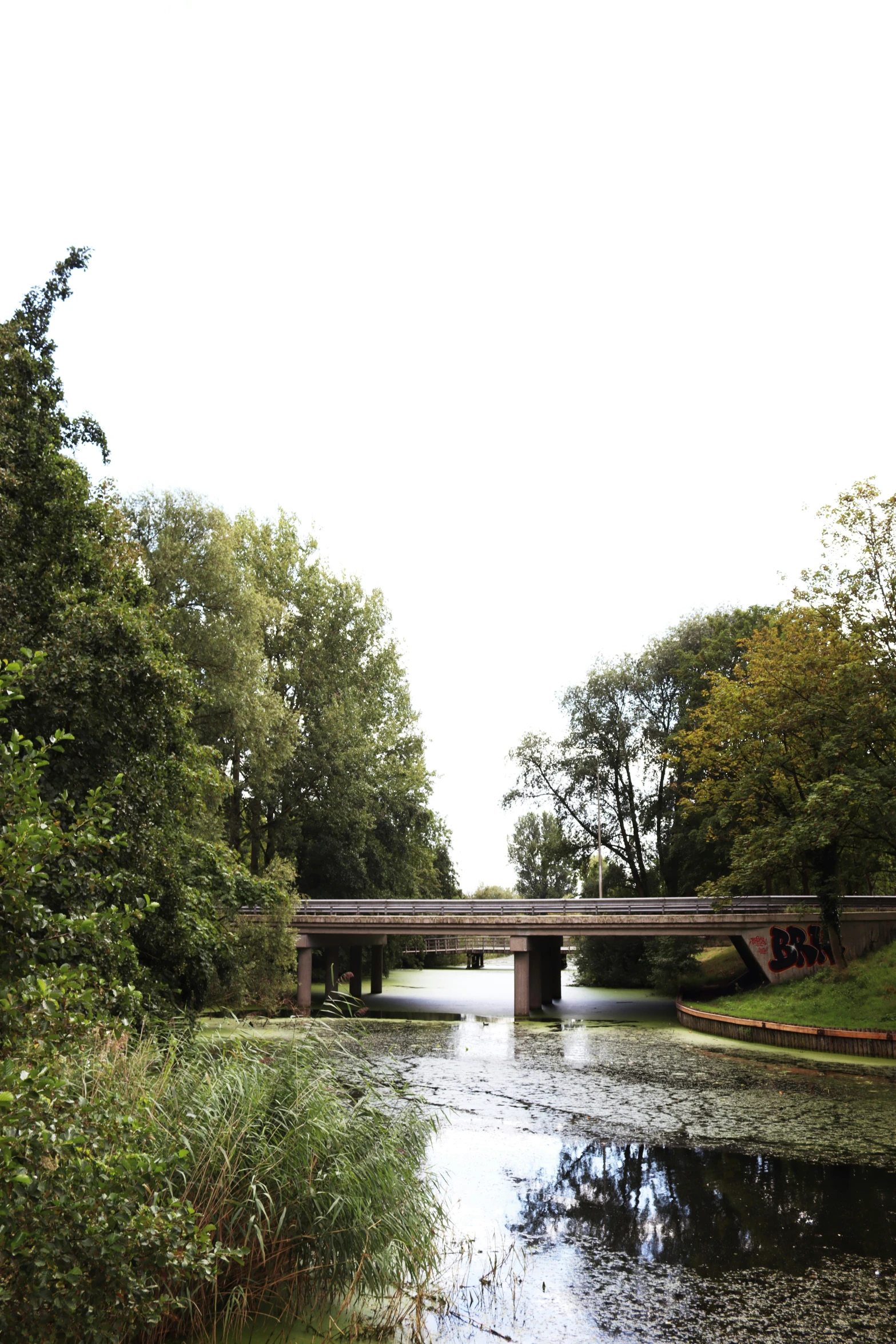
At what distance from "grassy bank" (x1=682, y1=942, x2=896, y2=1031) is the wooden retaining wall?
294 mm

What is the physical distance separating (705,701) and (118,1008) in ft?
87.6

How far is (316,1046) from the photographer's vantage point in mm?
6957

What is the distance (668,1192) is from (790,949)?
17.0 metres

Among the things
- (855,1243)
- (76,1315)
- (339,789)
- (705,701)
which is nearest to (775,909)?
(705,701)

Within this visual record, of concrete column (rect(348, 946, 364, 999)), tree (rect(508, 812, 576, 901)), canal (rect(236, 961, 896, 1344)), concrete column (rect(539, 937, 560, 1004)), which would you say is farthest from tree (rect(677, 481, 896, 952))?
tree (rect(508, 812, 576, 901))

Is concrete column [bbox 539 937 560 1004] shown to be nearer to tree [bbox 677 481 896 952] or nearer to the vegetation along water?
the vegetation along water

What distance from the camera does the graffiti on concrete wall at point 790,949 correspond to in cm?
2427

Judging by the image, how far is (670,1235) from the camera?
25.4 ft

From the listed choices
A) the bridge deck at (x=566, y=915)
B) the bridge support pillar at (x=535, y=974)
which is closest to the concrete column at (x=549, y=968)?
the bridge support pillar at (x=535, y=974)

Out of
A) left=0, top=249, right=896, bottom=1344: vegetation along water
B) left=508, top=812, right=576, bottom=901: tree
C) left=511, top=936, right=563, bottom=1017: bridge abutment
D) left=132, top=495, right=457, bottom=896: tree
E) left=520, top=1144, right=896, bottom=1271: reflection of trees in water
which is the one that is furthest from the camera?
left=508, top=812, right=576, bottom=901: tree

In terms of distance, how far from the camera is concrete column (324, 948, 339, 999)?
28.1 meters

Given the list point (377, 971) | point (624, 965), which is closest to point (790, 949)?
point (624, 965)

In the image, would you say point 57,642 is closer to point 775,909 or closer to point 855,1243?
point 855,1243

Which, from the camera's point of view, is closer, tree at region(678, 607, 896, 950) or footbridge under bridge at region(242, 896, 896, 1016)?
tree at region(678, 607, 896, 950)
